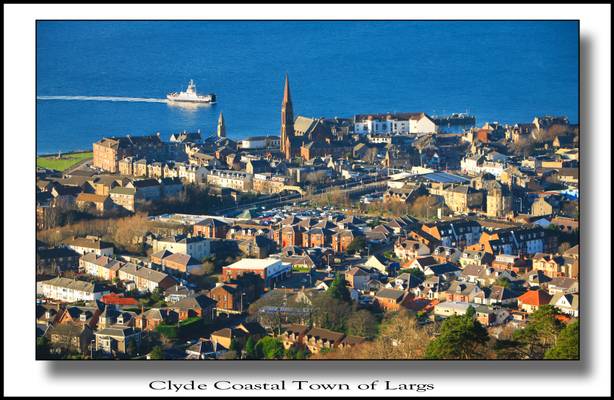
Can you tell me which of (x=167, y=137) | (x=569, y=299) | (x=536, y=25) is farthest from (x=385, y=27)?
(x=167, y=137)

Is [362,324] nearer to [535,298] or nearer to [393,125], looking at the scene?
[535,298]

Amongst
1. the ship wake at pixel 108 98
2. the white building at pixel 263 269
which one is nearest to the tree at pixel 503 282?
the white building at pixel 263 269

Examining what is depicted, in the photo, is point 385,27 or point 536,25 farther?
point 385,27

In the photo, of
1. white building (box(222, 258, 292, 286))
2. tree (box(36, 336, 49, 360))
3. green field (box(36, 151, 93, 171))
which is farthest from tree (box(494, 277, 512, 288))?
green field (box(36, 151, 93, 171))

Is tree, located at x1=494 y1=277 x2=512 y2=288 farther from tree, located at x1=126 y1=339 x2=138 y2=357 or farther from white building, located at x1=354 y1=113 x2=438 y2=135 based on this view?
white building, located at x1=354 y1=113 x2=438 y2=135

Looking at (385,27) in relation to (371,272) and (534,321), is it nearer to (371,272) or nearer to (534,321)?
(371,272)

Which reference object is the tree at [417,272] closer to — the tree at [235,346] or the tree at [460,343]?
the tree at [235,346]

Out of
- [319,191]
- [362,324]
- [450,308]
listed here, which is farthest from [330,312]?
[319,191]
